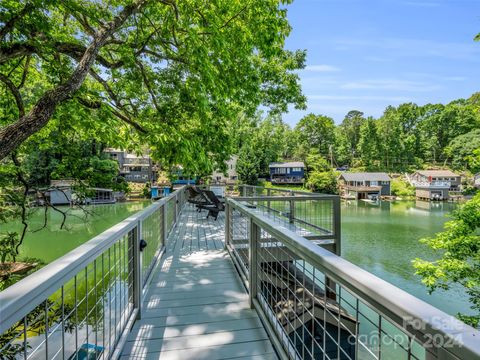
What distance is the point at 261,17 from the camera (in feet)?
19.1

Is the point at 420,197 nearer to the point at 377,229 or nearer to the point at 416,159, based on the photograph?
the point at 416,159

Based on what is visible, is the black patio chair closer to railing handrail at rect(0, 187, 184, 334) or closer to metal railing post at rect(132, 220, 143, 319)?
metal railing post at rect(132, 220, 143, 319)

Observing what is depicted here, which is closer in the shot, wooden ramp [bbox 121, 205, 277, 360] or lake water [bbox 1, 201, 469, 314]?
wooden ramp [bbox 121, 205, 277, 360]

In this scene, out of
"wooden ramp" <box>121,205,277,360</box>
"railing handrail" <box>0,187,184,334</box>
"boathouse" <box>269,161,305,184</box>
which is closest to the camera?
"railing handrail" <box>0,187,184,334</box>

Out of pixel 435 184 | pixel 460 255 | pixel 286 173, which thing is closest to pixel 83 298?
pixel 460 255

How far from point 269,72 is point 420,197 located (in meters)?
47.3

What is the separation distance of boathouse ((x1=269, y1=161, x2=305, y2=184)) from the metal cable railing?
43512mm

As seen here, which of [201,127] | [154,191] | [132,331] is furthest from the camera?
[154,191]

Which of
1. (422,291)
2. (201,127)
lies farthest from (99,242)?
(422,291)

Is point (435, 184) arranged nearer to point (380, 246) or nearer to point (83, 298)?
point (380, 246)

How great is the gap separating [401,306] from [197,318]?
235 centimetres

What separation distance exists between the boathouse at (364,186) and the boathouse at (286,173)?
8156mm

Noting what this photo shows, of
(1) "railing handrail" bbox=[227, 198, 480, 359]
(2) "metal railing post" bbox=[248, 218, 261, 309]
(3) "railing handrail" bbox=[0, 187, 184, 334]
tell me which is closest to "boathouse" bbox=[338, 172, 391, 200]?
(2) "metal railing post" bbox=[248, 218, 261, 309]

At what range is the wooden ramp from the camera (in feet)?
7.10
